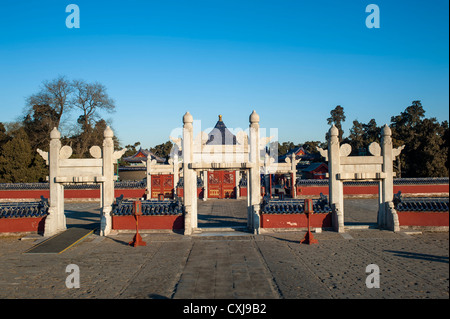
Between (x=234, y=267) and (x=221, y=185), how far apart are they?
18.4m

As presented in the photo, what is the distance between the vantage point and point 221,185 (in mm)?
27016

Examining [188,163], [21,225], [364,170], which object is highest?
[188,163]

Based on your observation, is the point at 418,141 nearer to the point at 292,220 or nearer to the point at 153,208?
the point at 292,220

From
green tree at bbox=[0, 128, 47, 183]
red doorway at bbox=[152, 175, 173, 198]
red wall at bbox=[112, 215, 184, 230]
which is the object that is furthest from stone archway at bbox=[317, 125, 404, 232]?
green tree at bbox=[0, 128, 47, 183]

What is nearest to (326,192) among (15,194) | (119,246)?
(119,246)

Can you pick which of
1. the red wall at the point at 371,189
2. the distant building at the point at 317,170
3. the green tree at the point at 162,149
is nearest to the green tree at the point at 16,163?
the red wall at the point at 371,189

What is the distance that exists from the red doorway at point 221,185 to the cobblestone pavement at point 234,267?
1423 cm

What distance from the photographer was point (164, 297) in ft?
22.1

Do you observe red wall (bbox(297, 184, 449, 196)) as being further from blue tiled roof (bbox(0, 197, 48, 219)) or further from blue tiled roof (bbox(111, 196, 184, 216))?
blue tiled roof (bbox(0, 197, 48, 219))

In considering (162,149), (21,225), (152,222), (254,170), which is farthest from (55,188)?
(162,149)

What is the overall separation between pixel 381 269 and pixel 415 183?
2216cm
